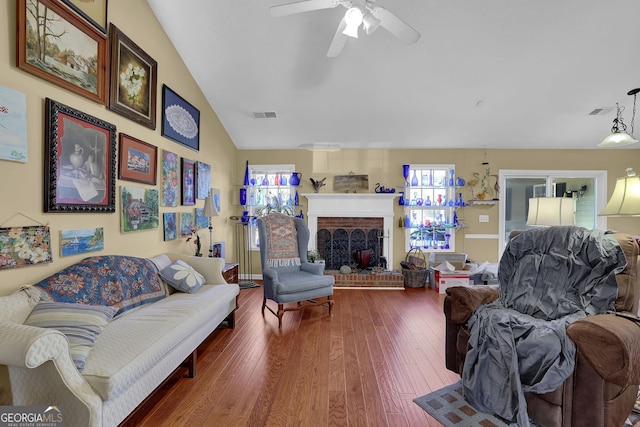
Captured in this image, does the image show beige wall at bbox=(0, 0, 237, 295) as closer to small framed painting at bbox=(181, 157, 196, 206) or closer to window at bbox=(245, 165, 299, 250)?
small framed painting at bbox=(181, 157, 196, 206)

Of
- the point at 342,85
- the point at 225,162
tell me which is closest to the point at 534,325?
the point at 342,85

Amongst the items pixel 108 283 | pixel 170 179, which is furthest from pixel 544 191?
pixel 108 283

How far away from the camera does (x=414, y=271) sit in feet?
15.7

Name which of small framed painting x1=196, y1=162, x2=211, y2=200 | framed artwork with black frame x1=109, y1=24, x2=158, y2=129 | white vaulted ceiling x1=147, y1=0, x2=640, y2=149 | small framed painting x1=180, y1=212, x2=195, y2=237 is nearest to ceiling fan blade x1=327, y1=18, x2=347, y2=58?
white vaulted ceiling x1=147, y1=0, x2=640, y2=149

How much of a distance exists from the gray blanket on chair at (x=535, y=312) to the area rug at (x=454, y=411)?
0.07 m

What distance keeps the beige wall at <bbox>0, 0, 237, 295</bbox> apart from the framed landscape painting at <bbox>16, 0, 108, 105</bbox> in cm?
5

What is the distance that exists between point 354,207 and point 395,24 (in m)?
3.25

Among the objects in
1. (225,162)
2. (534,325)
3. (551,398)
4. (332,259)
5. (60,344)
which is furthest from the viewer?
(332,259)

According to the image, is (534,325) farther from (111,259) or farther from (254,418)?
(111,259)

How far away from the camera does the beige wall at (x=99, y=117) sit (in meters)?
1.69

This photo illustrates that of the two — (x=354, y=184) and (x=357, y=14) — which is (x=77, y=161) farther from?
(x=354, y=184)

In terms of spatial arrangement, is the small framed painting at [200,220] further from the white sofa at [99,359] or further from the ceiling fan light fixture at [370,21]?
the ceiling fan light fixture at [370,21]

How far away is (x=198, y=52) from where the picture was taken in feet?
11.1

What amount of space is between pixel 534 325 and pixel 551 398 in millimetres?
365
